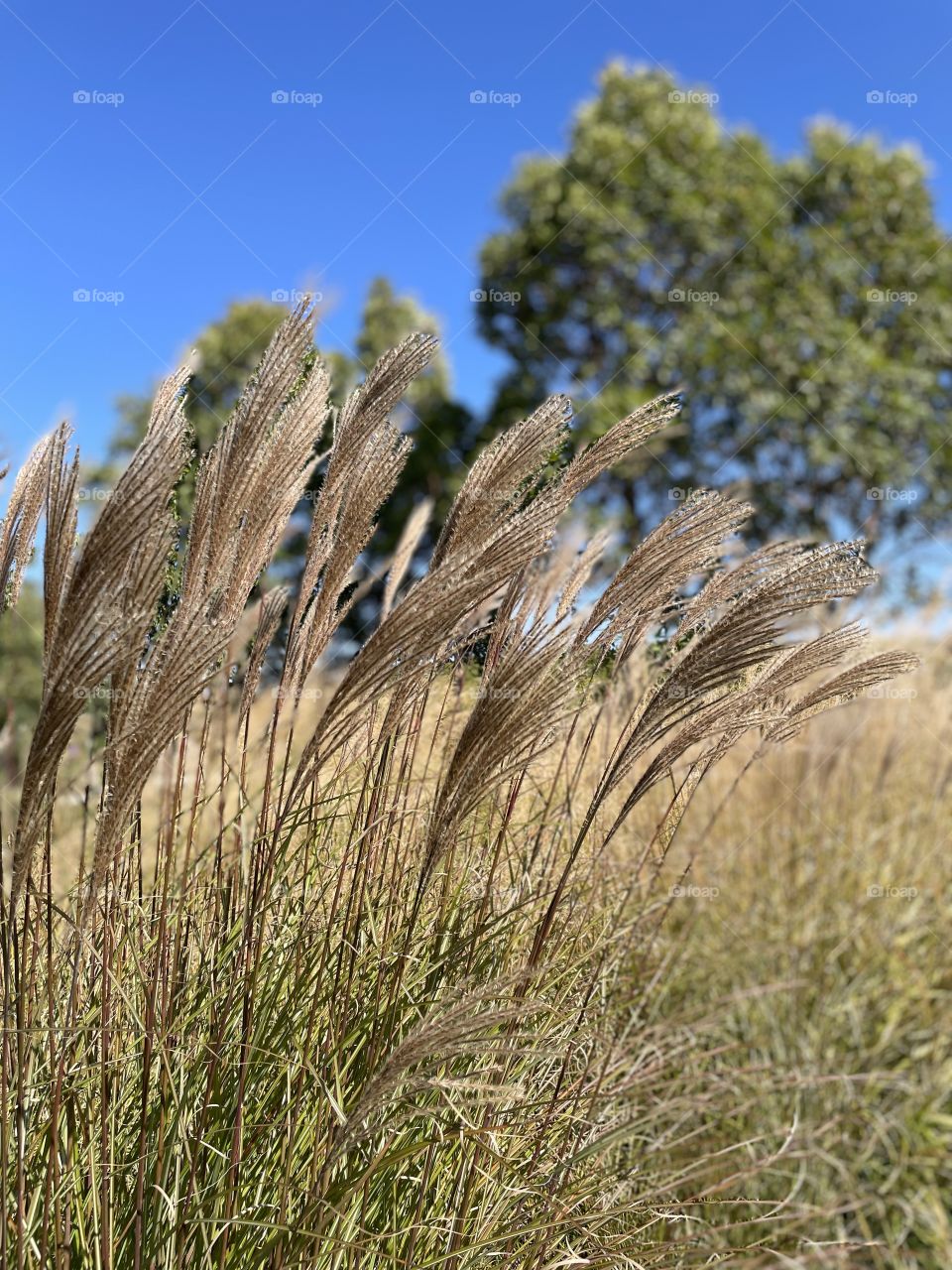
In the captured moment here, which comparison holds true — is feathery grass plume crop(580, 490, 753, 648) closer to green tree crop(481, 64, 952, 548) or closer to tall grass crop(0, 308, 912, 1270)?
tall grass crop(0, 308, 912, 1270)

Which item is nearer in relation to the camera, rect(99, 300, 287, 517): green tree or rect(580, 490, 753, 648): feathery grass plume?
rect(580, 490, 753, 648): feathery grass plume

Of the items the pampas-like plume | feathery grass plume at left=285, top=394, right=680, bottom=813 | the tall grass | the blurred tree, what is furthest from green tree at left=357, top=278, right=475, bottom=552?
feathery grass plume at left=285, top=394, right=680, bottom=813

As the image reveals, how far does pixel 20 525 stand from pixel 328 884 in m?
0.74

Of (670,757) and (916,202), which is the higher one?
(916,202)

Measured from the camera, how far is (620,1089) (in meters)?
1.96

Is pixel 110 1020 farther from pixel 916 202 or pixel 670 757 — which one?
pixel 916 202

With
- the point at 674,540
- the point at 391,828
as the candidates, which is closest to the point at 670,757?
the point at 674,540

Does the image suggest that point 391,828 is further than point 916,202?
No

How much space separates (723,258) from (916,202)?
289cm

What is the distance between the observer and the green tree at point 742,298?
1424 cm

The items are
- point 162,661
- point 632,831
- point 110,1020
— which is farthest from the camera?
point 632,831

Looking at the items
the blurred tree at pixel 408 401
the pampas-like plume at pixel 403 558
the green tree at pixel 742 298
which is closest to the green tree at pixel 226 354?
the blurred tree at pixel 408 401

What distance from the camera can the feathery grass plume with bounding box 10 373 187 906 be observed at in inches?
46.5

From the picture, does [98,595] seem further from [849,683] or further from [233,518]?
[849,683]
